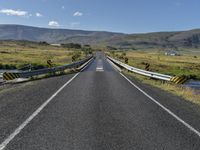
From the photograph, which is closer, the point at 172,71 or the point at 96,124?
the point at 96,124

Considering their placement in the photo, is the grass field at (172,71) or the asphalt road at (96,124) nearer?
the asphalt road at (96,124)

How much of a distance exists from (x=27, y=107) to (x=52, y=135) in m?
4.12

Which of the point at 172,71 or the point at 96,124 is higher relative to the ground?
the point at 96,124

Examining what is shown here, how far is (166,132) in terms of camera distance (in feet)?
27.8

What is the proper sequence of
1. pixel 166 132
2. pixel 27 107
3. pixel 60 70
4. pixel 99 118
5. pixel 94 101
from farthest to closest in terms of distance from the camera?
pixel 60 70 < pixel 94 101 < pixel 27 107 < pixel 99 118 < pixel 166 132

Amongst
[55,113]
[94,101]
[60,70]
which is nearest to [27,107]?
[55,113]

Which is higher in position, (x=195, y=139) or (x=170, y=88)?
(x=195, y=139)

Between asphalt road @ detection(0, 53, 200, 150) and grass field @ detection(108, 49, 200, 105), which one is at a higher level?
asphalt road @ detection(0, 53, 200, 150)

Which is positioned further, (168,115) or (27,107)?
(27,107)

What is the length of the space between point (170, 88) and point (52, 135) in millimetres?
13841

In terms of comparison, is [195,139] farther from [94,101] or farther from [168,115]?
[94,101]

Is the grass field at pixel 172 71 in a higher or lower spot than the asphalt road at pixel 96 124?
lower

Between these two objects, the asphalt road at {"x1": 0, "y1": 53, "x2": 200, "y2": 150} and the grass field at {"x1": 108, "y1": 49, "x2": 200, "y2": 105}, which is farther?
the grass field at {"x1": 108, "y1": 49, "x2": 200, "y2": 105}

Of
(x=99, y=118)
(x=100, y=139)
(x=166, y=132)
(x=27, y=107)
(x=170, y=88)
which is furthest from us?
(x=170, y=88)
